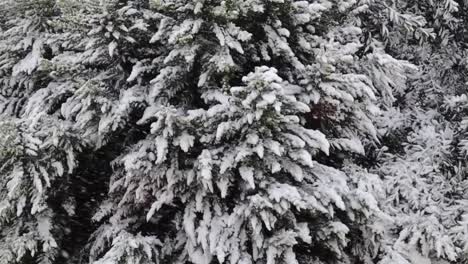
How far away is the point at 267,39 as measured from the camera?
3.23 m

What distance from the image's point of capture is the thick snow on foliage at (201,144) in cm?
277

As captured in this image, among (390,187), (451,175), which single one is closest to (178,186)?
(390,187)

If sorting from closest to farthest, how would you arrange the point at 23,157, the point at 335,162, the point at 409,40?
1. the point at 23,157
2. the point at 335,162
3. the point at 409,40

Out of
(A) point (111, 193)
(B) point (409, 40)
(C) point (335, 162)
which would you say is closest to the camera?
(A) point (111, 193)

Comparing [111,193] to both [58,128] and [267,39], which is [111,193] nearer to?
[58,128]

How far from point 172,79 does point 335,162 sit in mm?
1419

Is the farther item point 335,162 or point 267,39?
point 335,162

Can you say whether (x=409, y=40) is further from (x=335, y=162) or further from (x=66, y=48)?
(x=66, y=48)

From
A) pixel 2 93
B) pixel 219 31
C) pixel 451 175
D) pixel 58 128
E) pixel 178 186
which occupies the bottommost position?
pixel 451 175

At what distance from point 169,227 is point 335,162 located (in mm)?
1349

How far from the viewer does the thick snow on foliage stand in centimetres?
277

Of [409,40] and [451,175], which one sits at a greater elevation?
[409,40]

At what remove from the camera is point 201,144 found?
302 cm

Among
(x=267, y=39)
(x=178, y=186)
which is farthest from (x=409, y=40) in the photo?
(x=178, y=186)
